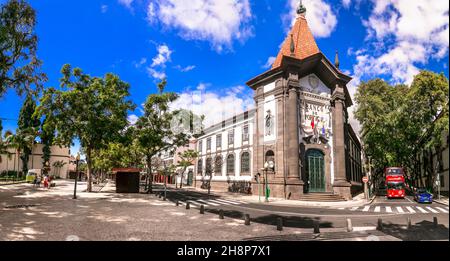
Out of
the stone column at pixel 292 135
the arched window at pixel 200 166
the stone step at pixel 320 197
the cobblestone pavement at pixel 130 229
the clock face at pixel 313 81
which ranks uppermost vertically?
the clock face at pixel 313 81

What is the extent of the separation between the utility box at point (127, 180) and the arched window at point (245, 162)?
14.0 metres

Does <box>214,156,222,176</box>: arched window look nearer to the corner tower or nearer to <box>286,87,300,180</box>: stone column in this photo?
the corner tower

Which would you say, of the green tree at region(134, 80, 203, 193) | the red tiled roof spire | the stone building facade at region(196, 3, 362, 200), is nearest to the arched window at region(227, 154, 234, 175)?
the stone building facade at region(196, 3, 362, 200)

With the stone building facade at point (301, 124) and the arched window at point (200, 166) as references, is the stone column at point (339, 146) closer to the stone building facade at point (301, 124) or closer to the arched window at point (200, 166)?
the stone building facade at point (301, 124)

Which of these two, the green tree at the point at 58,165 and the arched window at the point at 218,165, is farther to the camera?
the green tree at the point at 58,165

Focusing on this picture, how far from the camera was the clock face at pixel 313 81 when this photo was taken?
31.2 m

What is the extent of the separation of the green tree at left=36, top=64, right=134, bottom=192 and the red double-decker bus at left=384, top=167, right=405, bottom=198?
30931mm

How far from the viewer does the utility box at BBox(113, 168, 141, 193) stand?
2908 centimetres

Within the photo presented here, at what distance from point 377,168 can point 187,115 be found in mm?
45669

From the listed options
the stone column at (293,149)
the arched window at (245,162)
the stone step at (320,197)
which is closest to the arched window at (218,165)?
the arched window at (245,162)

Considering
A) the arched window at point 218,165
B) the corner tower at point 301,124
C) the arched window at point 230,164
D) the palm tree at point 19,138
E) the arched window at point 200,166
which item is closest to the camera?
the corner tower at point 301,124

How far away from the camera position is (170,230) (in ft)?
33.0
